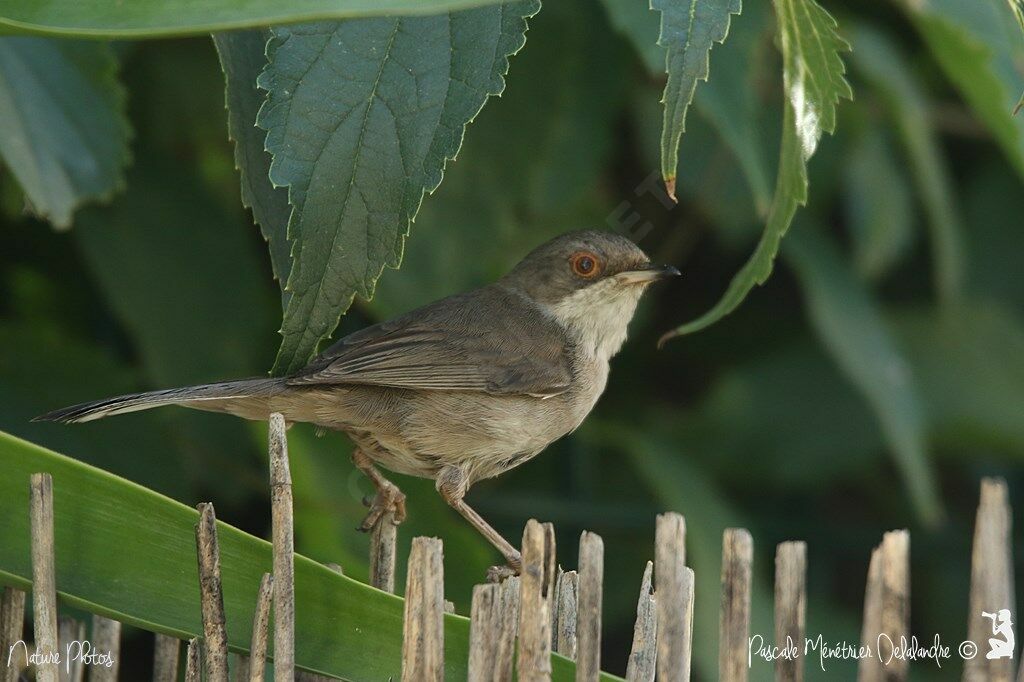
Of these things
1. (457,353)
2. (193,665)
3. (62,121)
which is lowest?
(193,665)

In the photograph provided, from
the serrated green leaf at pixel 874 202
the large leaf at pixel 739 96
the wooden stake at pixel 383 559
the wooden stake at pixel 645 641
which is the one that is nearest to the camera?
the wooden stake at pixel 645 641

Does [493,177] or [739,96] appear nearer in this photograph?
[739,96]

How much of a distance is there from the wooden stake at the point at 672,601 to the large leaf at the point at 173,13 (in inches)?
29.3

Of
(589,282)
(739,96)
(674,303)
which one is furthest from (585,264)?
(674,303)

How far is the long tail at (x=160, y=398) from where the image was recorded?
1987mm

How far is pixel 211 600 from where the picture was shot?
158cm

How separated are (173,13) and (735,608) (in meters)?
1.01

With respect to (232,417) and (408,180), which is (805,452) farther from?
(408,180)

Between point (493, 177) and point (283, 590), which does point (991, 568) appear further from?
point (493, 177)

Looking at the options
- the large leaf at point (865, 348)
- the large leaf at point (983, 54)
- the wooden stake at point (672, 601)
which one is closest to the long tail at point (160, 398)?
the wooden stake at point (672, 601)

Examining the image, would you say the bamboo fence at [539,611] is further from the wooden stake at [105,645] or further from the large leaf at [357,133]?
the large leaf at [357,133]

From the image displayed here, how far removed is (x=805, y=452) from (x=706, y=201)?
943 millimetres

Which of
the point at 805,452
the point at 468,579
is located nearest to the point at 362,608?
the point at 468,579

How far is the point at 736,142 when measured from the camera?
2.38 meters
